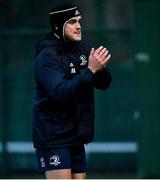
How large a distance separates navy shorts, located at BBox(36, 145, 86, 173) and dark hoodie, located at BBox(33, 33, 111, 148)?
52 mm

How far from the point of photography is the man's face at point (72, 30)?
4691 millimetres

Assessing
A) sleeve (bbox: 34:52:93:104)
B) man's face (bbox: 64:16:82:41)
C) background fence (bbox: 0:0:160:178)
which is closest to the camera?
sleeve (bbox: 34:52:93:104)

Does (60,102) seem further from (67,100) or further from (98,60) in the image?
(98,60)

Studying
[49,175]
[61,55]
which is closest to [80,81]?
[61,55]

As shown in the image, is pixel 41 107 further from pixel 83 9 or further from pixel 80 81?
pixel 83 9

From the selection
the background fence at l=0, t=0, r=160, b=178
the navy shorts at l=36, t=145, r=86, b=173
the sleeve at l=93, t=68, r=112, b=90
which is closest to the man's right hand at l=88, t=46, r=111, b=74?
the sleeve at l=93, t=68, r=112, b=90

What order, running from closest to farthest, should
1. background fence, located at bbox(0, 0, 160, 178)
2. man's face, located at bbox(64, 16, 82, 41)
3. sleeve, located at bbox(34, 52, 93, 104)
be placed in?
sleeve, located at bbox(34, 52, 93, 104), man's face, located at bbox(64, 16, 82, 41), background fence, located at bbox(0, 0, 160, 178)

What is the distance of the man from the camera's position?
459 cm

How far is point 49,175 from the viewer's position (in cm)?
479

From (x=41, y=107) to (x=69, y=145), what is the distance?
30 cm

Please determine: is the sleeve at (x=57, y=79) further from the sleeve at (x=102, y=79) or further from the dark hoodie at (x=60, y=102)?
the sleeve at (x=102, y=79)

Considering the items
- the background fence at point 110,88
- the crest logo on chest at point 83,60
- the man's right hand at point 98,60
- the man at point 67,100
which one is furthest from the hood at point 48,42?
the background fence at point 110,88

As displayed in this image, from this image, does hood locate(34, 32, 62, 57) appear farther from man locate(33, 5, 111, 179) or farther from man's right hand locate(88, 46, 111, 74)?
man's right hand locate(88, 46, 111, 74)

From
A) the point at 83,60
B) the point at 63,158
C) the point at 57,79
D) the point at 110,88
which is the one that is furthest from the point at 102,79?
the point at 110,88
